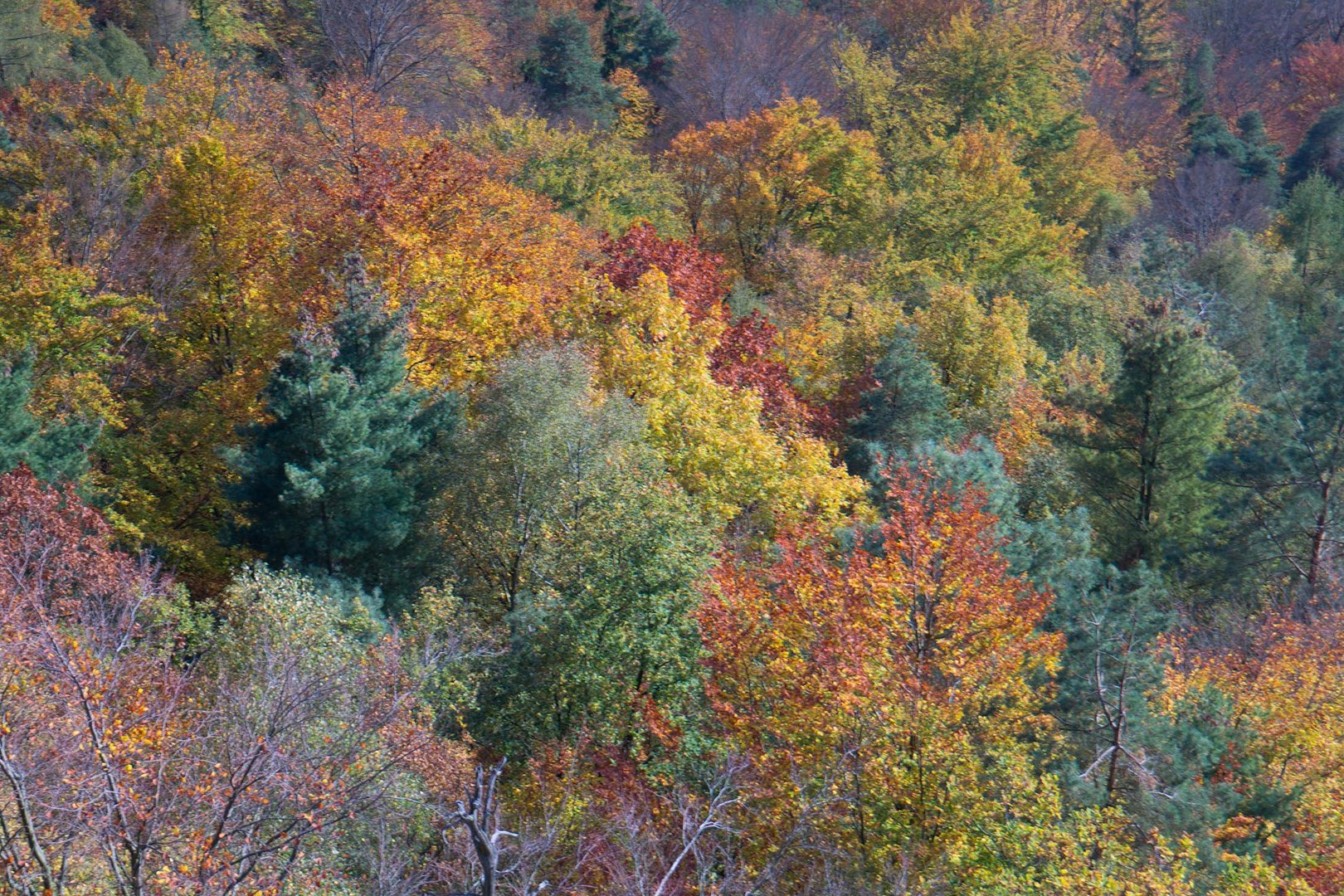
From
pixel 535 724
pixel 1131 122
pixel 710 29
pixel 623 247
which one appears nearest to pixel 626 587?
pixel 535 724

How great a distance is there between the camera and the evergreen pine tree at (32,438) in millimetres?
21828

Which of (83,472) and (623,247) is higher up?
(623,247)

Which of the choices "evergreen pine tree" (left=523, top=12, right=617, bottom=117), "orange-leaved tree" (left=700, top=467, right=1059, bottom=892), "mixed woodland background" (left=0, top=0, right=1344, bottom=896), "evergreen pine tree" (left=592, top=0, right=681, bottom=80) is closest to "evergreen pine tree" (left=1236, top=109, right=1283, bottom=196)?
"mixed woodland background" (left=0, top=0, right=1344, bottom=896)

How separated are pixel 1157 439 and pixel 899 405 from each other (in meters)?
6.91

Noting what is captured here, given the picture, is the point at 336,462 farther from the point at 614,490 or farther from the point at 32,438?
the point at 614,490

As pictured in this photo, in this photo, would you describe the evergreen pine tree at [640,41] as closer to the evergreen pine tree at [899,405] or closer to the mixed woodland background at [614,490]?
the mixed woodland background at [614,490]

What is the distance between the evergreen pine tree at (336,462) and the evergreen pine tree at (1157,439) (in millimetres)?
15615

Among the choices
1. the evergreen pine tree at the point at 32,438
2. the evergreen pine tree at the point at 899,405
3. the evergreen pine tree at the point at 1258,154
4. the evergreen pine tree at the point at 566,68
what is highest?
the evergreen pine tree at the point at 1258,154

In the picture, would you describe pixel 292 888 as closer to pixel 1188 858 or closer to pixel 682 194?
pixel 1188 858

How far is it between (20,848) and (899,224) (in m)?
36.2

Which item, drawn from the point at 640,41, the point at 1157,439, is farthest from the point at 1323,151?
the point at 1157,439

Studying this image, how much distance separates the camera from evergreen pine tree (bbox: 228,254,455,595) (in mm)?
22438

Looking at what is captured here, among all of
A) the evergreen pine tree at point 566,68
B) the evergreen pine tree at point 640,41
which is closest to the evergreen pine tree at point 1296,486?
the evergreen pine tree at point 566,68

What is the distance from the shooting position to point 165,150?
31.8 meters
